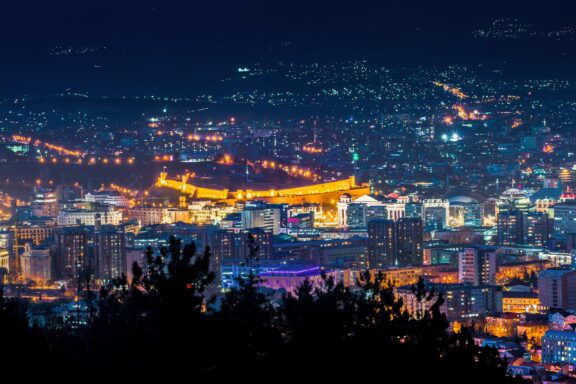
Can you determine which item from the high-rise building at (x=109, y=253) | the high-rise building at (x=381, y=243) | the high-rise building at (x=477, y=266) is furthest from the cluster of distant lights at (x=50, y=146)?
the high-rise building at (x=477, y=266)

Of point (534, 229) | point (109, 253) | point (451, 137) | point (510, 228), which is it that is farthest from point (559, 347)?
point (451, 137)

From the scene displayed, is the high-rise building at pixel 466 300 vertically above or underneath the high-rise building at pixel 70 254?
underneath

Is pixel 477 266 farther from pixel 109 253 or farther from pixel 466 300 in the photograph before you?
pixel 109 253

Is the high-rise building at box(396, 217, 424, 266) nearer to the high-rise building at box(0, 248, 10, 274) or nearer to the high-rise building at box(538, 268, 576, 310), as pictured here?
the high-rise building at box(538, 268, 576, 310)

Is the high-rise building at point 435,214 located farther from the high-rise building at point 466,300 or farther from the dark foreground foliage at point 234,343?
the dark foreground foliage at point 234,343

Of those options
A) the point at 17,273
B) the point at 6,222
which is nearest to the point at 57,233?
the point at 17,273

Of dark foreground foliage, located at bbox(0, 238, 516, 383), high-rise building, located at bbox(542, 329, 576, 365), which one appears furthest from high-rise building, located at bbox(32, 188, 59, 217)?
dark foreground foliage, located at bbox(0, 238, 516, 383)

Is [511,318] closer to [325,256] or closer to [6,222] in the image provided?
[325,256]
